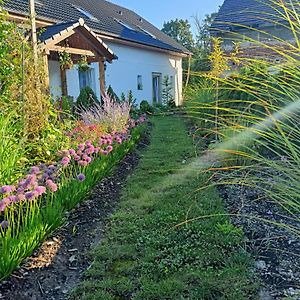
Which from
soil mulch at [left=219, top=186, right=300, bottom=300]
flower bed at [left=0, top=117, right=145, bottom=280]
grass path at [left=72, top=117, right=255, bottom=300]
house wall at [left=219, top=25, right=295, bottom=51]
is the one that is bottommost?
grass path at [left=72, top=117, right=255, bottom=300]

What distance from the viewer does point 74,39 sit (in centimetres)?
1027

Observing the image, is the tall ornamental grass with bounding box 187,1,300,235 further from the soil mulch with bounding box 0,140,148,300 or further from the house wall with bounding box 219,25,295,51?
the soil mulch with bounding box 0,140,148,300

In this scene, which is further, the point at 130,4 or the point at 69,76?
the point at 130,4

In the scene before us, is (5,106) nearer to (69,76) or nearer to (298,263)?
(298,263)

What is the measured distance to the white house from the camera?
9656mm

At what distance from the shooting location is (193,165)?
18.0ft

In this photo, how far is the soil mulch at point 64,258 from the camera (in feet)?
7.23

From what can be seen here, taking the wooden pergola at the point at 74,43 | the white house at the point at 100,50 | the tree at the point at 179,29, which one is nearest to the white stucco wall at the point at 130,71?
the white house at the point at 100,50

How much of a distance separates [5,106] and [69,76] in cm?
835

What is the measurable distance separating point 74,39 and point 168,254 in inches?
346

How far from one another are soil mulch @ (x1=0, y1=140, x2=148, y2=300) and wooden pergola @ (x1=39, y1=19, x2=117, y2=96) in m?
5.34

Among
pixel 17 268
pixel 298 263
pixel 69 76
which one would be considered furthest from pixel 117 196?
pixel 69 76

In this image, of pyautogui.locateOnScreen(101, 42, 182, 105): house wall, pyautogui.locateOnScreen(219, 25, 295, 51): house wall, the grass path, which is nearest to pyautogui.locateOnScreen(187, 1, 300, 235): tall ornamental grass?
pyautogui.locateOnScreen(219, 25, 295, 51): house wall

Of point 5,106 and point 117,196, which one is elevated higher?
point 5,106
